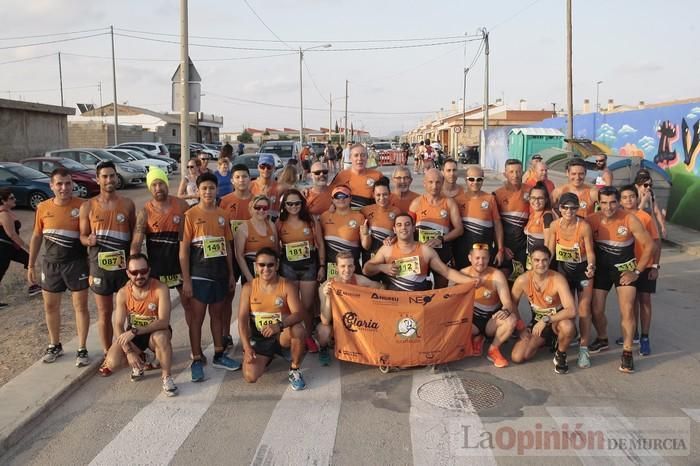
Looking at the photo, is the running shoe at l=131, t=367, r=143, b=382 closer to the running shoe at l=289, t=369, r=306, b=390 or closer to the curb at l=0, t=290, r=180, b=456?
the curb at l=0, t=290, r=180, b=456

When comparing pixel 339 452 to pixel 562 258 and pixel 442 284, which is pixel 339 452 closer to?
pixel 442 284

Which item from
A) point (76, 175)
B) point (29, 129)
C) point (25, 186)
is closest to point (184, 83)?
point (25, 186)

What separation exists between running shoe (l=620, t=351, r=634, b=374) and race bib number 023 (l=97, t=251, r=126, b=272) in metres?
4.94

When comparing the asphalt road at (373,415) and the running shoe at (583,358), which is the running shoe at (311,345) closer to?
the asphalt road at (373,415)

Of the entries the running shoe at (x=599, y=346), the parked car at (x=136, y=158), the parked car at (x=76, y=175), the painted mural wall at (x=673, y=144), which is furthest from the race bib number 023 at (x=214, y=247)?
the parked car at (x=136, y=158)

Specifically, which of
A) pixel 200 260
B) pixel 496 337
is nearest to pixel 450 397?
pixel 496 337

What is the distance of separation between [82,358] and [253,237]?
6.66 feet

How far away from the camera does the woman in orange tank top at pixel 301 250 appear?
6000 millimetres

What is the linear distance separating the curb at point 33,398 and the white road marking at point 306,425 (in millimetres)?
1889

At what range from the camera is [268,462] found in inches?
158

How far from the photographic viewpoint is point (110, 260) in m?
5.63

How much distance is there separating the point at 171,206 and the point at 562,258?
398cm

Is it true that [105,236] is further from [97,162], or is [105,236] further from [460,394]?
[97,162]

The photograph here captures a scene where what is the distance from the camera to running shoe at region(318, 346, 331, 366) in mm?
5875
